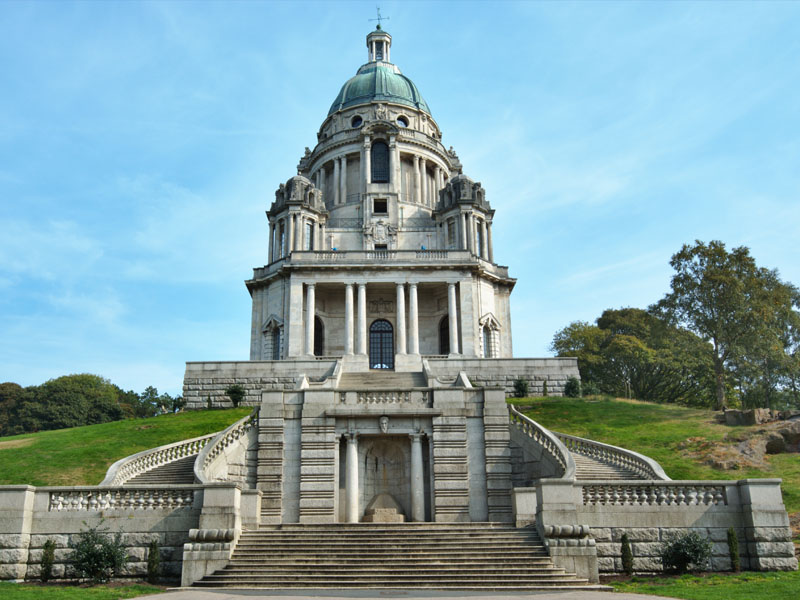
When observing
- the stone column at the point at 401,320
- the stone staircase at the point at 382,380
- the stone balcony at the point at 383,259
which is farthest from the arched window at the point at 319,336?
the stone staircase at the point at 382,380

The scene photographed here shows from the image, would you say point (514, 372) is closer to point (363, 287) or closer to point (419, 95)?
point (363, 287)

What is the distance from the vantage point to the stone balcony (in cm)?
4972

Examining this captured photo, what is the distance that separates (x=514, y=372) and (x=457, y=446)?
19113 millimetres

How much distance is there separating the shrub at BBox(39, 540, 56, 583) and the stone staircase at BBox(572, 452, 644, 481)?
53.1 ft

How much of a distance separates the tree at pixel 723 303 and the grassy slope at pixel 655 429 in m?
8.86

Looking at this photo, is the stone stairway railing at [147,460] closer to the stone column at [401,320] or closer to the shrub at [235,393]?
the shrub at [235,393]

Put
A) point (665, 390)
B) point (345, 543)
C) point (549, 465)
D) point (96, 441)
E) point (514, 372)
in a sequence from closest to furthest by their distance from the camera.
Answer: point (345, 543) → point (549, 465) → point (96, 441) → point (514, 372) → point (665, 390)

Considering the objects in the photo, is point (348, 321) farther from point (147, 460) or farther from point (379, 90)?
point (379, 90)

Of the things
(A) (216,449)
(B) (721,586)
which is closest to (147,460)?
(A) (216,449)

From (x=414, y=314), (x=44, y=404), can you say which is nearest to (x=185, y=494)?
(x=414, y=314)

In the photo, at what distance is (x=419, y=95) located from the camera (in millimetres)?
70312

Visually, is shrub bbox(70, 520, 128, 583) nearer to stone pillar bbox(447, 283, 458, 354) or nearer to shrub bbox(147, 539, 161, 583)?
shrub bbox(147, 539, 161, 583)

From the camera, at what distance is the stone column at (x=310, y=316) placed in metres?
48.5

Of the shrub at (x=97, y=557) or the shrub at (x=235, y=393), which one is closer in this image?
the shrub at (x=97, y=557)
